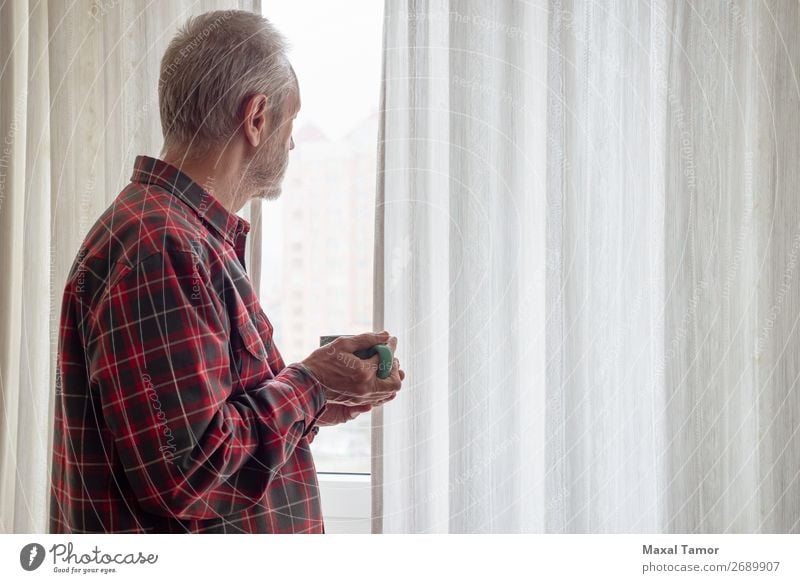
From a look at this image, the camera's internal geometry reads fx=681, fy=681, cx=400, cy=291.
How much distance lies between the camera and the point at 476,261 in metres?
1.29

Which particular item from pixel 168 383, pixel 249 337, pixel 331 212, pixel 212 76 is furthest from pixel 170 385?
pixel 331 212

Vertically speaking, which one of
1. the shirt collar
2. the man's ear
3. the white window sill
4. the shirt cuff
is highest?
the man's ear

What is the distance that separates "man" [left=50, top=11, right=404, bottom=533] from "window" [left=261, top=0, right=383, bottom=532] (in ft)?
1.56

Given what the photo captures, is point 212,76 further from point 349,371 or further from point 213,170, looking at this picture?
point 349,371

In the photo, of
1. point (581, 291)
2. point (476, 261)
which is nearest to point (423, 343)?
point (476, 261)

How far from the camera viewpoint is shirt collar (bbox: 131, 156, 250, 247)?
762mm

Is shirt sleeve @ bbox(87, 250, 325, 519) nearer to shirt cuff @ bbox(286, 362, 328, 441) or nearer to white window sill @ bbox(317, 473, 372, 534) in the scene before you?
shirt cuff @ bbox(286, 362, 328, 441)

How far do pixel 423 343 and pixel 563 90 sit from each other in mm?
534

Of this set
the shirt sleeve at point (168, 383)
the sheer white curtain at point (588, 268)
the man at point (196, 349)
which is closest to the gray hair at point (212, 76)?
the man at point (196, 349)

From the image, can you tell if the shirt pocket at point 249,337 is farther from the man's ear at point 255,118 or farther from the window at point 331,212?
the window at point 331,212

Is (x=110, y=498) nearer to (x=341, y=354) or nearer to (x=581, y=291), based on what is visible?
(x=341, y=354)

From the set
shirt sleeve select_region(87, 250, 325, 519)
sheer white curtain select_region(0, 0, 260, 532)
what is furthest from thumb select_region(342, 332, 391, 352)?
sheer white curtain select_region(0, 0, 260, 532)

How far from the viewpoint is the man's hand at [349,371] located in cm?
81

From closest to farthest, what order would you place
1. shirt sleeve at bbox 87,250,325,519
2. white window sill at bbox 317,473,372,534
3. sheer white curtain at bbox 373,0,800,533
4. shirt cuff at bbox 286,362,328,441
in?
shirt sleeve at bbox 87,250,325,519 → shirt cuff at bbox 286,362,328,441 → sheer white curtain at bbox 373,0,800,533 → white window sill at bbox 317,473,372,534
